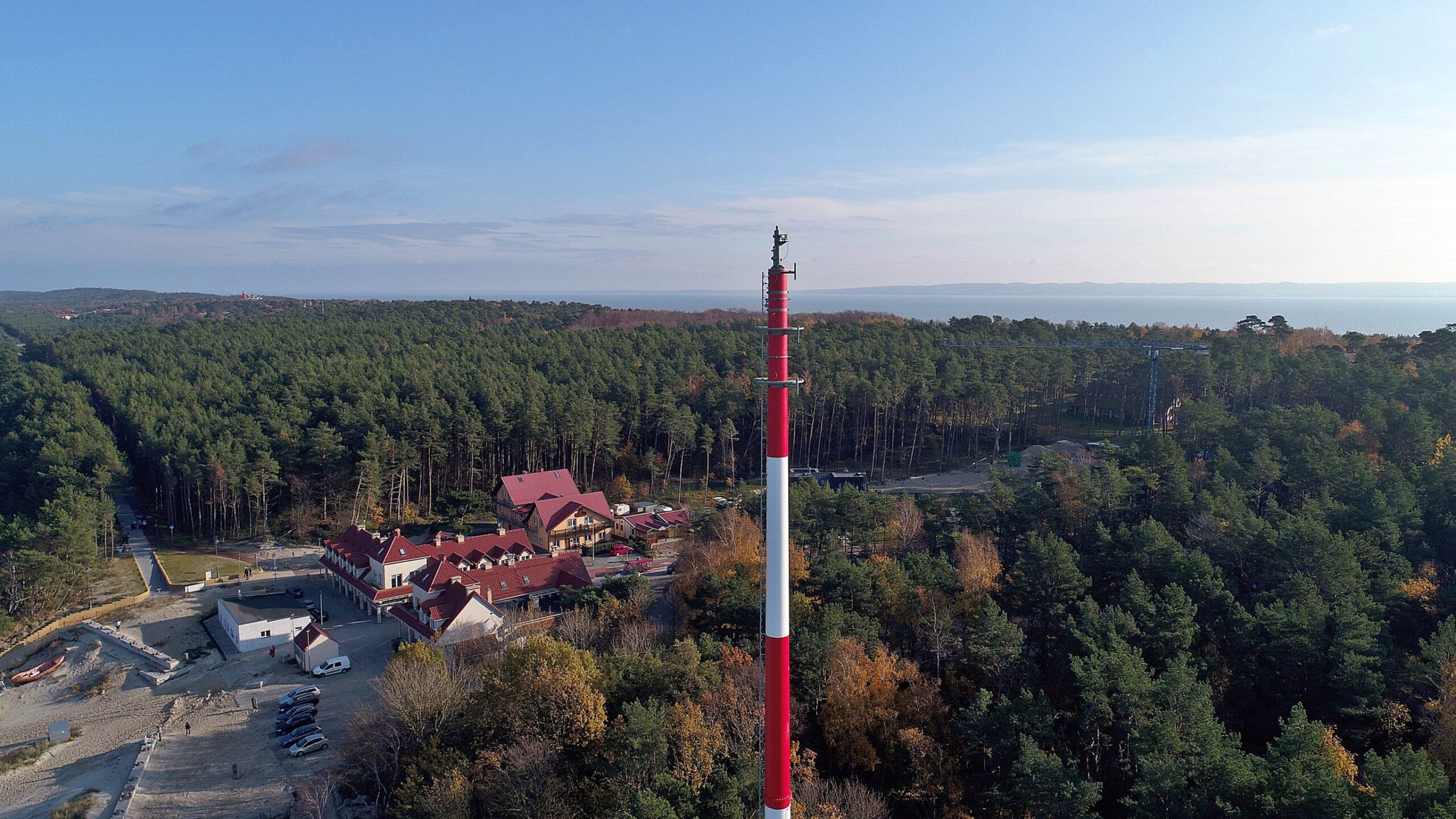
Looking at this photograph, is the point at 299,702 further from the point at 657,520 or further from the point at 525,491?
the point at 657,520

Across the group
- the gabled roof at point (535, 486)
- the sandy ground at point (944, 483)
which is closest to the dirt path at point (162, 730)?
the gabled roof at point (535, 486)

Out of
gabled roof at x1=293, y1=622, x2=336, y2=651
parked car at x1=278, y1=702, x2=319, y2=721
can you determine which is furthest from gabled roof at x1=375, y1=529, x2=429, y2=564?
parked car at x1=278, y1=702, x2=319, y2=721

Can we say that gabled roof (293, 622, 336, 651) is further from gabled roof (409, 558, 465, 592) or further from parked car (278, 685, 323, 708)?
gabled roof (409, 558, 465, 592)

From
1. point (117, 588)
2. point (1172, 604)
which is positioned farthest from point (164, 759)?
point (1172, 604)

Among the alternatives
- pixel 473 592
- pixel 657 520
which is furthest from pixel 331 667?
pixel 657 520

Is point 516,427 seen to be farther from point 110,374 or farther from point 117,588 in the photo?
point 110,374

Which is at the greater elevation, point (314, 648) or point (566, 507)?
point (566, 507)
